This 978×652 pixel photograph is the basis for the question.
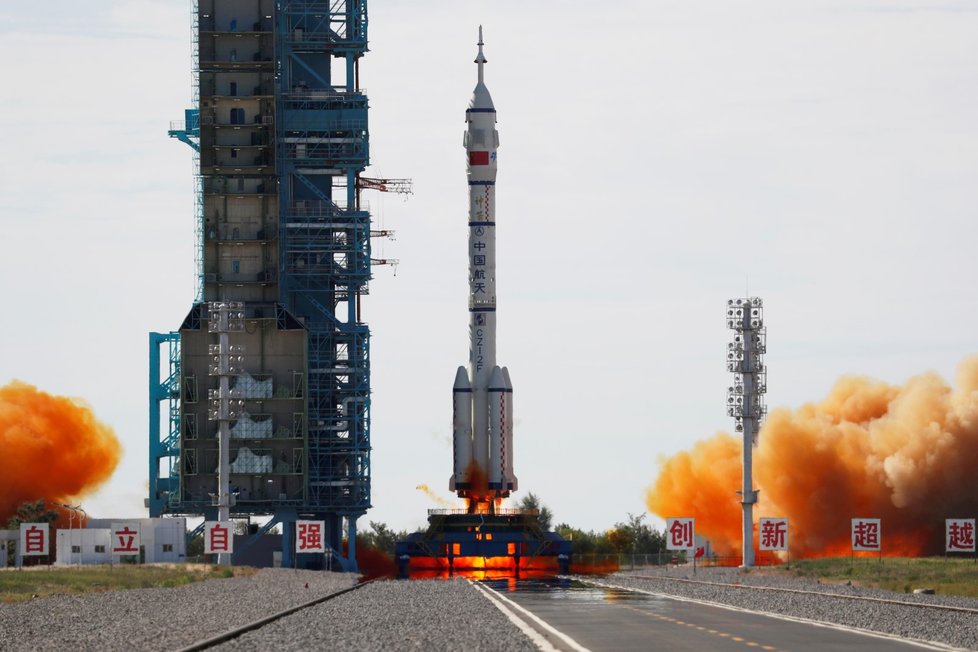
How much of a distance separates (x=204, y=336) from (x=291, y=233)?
7.28 m

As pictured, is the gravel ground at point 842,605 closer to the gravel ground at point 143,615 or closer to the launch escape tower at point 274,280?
the gravel ground at point 143,615

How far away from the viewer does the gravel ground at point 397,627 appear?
3475cm

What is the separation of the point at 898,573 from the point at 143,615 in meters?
34.2

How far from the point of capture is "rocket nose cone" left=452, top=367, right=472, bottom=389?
3553 inches

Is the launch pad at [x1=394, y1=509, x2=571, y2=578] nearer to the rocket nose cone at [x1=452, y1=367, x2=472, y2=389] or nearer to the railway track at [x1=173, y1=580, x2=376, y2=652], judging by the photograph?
the rocket nose cone at [x1=452, y1=367, x2=472, y2=389]

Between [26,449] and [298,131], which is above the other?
[298,131]

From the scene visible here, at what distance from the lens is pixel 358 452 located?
98.4 metres

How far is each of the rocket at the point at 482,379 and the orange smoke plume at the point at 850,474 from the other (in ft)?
62.3

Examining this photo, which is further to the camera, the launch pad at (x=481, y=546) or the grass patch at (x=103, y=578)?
the launch pad at (x=481, y=546)

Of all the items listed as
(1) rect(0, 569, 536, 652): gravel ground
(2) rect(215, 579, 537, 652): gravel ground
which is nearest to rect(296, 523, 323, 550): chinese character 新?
(1) rect(0, 569, 536, 652): gravel ground

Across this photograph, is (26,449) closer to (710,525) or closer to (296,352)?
(296,352)

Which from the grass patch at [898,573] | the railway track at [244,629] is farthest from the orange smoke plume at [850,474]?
the railway track at [244,629]

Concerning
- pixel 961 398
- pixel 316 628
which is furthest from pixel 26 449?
pixel 316 628

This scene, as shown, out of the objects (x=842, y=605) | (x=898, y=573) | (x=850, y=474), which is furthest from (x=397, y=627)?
(x=850, y=474)
